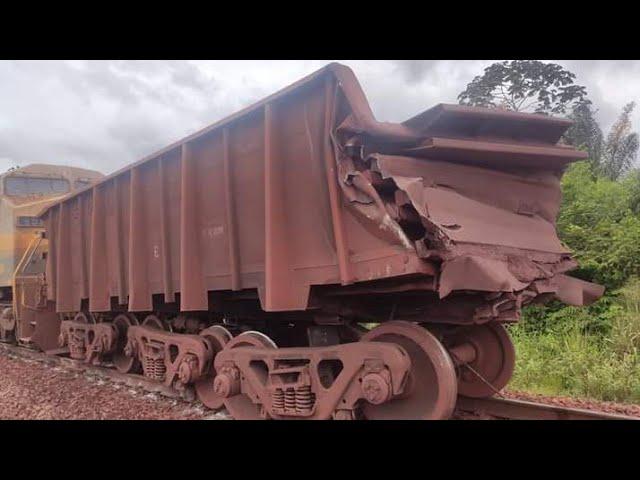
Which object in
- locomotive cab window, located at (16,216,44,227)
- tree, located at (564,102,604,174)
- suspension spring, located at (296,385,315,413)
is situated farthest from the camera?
tree, located at (564,102,604,174)

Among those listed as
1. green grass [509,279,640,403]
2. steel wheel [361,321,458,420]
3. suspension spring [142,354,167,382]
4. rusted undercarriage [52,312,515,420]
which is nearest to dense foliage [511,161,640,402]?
green grass [509,279,640,403]

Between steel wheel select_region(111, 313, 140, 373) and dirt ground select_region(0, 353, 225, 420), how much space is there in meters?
0.38

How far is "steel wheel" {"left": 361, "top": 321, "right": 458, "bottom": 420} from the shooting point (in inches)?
153

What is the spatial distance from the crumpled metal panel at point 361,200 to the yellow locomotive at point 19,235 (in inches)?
A: 264

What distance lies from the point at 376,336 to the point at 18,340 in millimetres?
9532

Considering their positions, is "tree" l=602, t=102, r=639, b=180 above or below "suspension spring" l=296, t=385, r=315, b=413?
above

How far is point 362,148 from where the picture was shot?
13.2 feet

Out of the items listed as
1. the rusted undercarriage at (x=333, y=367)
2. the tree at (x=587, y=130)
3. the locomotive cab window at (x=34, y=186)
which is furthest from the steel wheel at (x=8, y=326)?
the tree at (x=587, y=130)

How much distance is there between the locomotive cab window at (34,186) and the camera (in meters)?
12.7

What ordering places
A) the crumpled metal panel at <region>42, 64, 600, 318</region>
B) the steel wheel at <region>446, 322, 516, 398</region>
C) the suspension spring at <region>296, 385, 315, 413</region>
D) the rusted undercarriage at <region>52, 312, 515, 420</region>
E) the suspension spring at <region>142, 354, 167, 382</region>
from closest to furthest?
the crumpled metal panel at <region>42, 64, 600, 318</region> → the rusted undercarriage at <region>52, 312, 515, 420</region> → the suspension spring at <region>296, 385, 315, 413</region> → the steel wheel at <region>446, 322, 516, 398</region> → the suspension spring at <region>142, 354, 167, 382</region>

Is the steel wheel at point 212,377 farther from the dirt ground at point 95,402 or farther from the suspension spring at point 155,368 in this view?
the suspension spring at point 155,368

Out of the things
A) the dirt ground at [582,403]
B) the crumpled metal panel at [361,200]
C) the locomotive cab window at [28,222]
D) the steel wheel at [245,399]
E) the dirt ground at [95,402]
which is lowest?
the dirt ground at [582,403]

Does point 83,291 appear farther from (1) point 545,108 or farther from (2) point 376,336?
(1) point 545,108

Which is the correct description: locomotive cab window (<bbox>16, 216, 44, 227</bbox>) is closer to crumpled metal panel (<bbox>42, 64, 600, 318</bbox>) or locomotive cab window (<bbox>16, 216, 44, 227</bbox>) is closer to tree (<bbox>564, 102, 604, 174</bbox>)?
crumpled metal panel (<bbox>42, 64, 600, 318</bbox>)
